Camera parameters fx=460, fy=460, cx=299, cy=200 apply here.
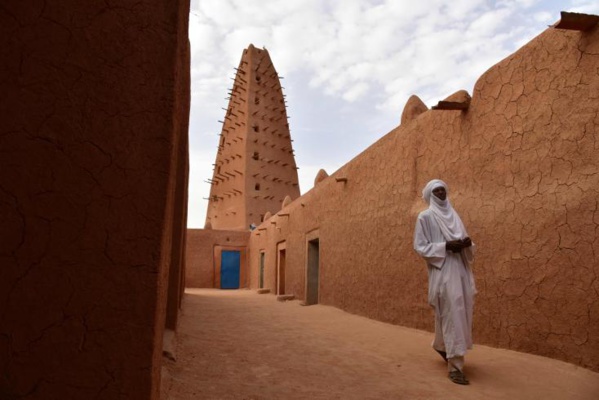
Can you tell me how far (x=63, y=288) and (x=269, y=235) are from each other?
48.9 ft

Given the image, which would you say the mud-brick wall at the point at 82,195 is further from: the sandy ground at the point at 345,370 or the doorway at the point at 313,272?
the doorway at the point at 313,272

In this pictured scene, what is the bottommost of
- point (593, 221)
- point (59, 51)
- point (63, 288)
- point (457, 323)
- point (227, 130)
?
point (457, 323)

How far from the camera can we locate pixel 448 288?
3.85 meters

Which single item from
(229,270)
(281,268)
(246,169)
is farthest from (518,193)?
(246,169)

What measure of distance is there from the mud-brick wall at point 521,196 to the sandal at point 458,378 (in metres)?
0.88

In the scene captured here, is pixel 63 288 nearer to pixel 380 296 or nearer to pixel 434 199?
pixel 434 199

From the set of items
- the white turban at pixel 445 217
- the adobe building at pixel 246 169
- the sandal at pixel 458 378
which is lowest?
the sandal at pixel 458 378

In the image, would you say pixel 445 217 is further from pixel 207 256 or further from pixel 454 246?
pixel 207 256

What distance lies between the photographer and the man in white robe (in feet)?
12.1

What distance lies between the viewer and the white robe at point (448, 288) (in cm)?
371

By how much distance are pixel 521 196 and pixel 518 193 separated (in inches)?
2.1


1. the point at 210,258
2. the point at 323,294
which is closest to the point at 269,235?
the point at 210,258

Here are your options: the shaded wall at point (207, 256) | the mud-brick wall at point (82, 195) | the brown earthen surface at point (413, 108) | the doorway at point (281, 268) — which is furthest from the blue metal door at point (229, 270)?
the mud-brick wall at point (82, 195)

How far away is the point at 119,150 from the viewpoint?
1.74 metres
